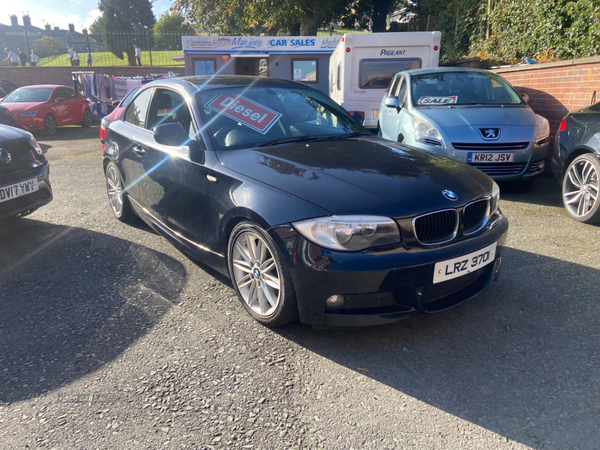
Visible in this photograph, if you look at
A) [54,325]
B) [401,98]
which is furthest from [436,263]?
[401,98]

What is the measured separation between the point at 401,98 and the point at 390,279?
5528 mm

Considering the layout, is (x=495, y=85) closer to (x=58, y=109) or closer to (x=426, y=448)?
(x=426, y=448)

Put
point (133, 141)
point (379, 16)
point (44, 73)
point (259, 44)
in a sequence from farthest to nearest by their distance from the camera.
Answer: point (379, 16), point (44, 73), point (259, 44), point (133, 141)

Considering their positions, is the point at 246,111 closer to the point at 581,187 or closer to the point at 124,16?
the point at 581,187

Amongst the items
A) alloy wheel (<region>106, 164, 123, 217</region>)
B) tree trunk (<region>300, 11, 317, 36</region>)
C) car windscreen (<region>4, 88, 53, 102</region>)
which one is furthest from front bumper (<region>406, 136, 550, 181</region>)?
tree trunk (<region>300, 11, 317, 36</region>)

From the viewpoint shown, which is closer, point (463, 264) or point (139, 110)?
point (463, 264)

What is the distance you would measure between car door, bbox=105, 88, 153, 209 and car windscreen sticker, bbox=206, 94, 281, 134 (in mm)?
898

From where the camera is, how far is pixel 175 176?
12.3ft

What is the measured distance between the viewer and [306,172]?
3.01 meters

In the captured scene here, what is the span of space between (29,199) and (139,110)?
143 centimetres

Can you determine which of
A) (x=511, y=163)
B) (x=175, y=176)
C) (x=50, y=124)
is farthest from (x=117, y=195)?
(x=50, y=124)

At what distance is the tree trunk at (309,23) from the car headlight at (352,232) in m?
25.8

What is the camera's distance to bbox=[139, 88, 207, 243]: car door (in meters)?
3.50

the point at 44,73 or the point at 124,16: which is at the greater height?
the point at 124,16
